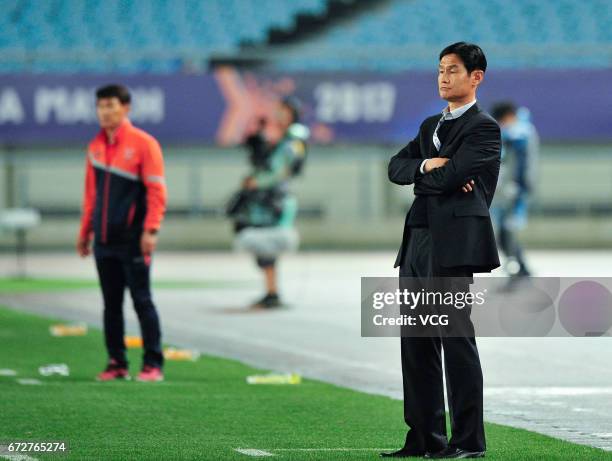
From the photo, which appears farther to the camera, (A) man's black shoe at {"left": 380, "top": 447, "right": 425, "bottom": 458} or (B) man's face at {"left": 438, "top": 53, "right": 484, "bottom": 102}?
(A) man's black shoe at {"left": 380, "top": 447, "right": 425, "bottom": 458}

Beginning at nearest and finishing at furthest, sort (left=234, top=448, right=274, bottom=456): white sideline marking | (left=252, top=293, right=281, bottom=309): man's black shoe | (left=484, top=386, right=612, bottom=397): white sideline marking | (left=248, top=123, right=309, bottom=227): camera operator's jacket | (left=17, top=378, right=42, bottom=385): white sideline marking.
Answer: (left=234, top=448, right=274, bottom=456): white sideline marking < (left=484, top=386, right=612, bottom=397): white sideline marking < (left=17, top=378, right=42, bottom=385): white sideline marking < (left=248, top=123, right=309, bottom=227): camera operator's jacket < (left=252, top=293, right=281, bottom=309): man's black shoe

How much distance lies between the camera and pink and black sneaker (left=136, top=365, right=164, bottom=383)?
9.36 metres

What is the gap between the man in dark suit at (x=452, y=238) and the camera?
236 inches

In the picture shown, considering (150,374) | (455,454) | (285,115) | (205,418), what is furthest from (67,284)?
(455,454)

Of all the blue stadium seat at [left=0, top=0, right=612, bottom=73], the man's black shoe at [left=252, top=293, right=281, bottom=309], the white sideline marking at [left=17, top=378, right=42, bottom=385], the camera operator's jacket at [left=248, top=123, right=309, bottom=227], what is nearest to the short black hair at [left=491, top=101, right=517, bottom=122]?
the camera operator's jacket at [left=248, top=123, right=309, bottom=227]

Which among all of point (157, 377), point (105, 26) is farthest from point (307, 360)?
point (105, 26)

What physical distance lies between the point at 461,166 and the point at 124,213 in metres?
3.82

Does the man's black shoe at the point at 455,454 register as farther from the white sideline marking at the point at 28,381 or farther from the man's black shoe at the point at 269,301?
the man's black shoe at the point at 269,301

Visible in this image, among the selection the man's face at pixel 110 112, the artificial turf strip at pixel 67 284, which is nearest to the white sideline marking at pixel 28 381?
the man's face at pixel 110 112

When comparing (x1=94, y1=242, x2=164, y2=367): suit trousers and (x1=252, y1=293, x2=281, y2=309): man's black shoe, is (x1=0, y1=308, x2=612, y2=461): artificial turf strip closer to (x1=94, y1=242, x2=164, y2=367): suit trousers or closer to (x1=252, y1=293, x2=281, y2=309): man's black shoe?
(x1=94, y1=242, x2=164, y2=367): suit trousers

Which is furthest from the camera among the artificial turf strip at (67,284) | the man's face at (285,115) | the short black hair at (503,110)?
the artificial turf strip at (67,284)

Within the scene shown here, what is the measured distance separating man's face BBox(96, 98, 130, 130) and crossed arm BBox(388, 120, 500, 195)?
3.66 m

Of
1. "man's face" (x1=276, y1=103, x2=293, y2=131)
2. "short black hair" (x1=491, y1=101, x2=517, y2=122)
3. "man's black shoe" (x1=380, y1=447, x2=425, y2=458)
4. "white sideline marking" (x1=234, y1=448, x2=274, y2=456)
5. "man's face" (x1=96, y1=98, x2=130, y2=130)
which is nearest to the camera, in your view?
"man's black shoe" (x1=380, y1=447, x2=425, y2=458)

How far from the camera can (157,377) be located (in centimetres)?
940
